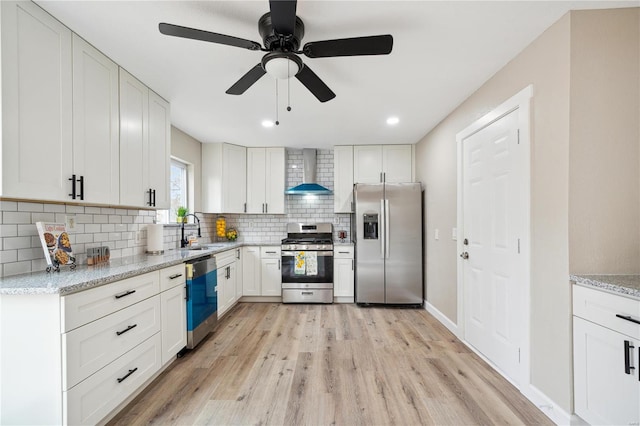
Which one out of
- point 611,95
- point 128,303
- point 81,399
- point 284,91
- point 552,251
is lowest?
point 81,399

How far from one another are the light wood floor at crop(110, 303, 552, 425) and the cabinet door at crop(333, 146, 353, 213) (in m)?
1.94

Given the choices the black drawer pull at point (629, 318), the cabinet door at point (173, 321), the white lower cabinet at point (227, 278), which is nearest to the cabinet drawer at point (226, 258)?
the white lower cabinet at point (227, 278)

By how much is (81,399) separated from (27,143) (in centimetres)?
138

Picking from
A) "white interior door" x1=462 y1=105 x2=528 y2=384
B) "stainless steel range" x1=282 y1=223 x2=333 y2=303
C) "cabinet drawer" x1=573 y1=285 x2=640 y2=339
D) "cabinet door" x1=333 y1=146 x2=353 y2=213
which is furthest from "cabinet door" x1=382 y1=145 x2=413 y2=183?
"cabinet drawer" x1=573 y1=285 x2=640 y2=339

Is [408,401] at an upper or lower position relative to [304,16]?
lower

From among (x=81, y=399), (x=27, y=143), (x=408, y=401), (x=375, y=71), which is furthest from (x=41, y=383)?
(x=375, y=71)

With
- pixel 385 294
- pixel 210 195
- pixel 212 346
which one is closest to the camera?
pixel 212 346

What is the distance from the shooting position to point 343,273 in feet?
14.1

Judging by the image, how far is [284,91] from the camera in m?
2.62

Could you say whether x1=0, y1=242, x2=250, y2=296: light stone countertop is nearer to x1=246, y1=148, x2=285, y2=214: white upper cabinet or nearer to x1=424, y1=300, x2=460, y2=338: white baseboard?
x1=246, y1=148, x2=285, y2=214: white upper cabinet

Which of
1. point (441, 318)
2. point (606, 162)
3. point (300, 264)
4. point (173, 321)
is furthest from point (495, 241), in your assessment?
point (173, 321)

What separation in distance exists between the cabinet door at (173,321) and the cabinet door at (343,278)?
2.23 meters

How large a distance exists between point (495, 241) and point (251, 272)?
127 inches

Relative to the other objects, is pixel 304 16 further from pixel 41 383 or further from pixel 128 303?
pixel 41 383
